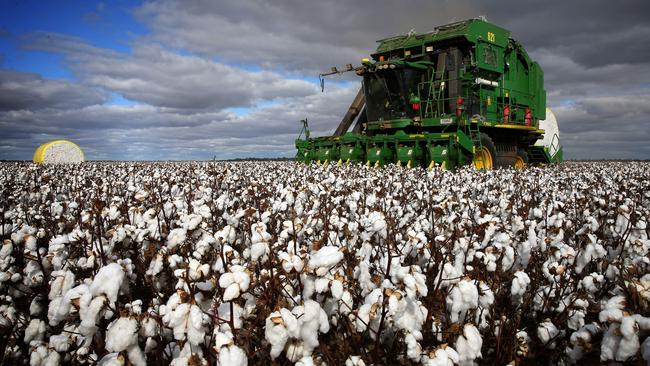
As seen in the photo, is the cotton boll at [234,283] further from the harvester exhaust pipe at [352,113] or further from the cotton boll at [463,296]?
the harvester exhaust pipe at [352,113]

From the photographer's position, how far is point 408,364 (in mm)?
2326

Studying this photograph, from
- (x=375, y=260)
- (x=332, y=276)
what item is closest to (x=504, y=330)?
(x=375, y=260)

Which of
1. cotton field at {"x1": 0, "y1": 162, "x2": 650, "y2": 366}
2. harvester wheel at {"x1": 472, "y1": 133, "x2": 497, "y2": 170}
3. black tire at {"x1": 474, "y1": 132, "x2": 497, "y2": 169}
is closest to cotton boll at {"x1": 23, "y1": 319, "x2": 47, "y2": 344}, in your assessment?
cotton field at {"x1": 0, "y1": 162, "x2": 650, "y2": 366}

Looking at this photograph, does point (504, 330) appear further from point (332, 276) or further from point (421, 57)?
point (421, 57)

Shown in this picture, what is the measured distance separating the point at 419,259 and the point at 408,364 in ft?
4.59

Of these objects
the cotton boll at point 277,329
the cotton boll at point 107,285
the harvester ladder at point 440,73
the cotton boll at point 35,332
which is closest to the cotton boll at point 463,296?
the cotton boll at point 277,329

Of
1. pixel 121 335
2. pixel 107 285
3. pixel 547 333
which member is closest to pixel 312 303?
pixel 121 335

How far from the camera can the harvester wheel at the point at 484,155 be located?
16500 millimetres

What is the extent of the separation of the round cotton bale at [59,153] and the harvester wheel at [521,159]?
83.2ft

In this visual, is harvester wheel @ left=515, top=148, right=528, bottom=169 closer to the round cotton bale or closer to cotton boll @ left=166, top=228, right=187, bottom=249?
cotton boll @ left=166, top=228, right=187, bottom=249

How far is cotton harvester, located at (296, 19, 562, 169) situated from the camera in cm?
1622

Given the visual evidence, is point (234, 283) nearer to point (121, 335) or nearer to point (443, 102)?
point (121, 335)

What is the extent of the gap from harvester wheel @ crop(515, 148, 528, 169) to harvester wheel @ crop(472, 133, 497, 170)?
13.6 feet

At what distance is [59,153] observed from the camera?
2502 centimetres
